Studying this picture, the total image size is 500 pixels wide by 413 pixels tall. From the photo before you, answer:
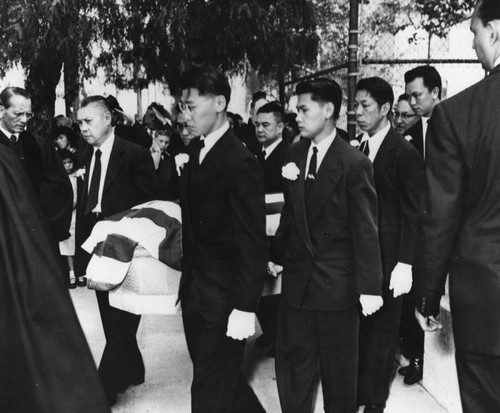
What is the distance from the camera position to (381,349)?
4.09 m

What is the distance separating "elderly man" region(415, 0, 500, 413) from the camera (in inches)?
93.4

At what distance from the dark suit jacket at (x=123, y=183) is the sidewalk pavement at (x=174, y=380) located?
41.9 inches

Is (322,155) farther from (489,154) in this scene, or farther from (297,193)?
(489,154)

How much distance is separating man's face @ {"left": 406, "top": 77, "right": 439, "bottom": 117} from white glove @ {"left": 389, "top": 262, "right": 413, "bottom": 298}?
1.61 metres

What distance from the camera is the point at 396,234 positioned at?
3.96 meters

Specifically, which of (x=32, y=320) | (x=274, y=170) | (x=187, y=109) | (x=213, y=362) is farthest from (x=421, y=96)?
(x=32, y=320)

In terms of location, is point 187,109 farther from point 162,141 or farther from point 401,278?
point 162,141

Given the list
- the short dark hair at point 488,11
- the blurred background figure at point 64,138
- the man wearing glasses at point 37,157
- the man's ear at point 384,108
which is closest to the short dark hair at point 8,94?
the man wearing glasses at point 37,157

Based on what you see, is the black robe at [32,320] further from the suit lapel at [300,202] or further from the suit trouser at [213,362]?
the suit lapel at [300,202]

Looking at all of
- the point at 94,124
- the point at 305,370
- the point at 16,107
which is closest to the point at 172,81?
the point at 16,107

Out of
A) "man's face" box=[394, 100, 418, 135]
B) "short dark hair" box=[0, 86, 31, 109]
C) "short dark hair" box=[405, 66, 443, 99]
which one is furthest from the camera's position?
"man's face" box=[394, 100, 418, 135]

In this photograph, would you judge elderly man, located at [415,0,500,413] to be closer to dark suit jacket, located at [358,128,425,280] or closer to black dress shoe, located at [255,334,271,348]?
dark suit jacket, located at [358,128,425,280]

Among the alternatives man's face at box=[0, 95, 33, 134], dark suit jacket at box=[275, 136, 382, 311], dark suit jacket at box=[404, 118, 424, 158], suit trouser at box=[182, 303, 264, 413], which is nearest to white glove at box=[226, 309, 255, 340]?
suit trouser at box=[182, 303, 264, 413]

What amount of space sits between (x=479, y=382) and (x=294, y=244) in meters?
1.35
